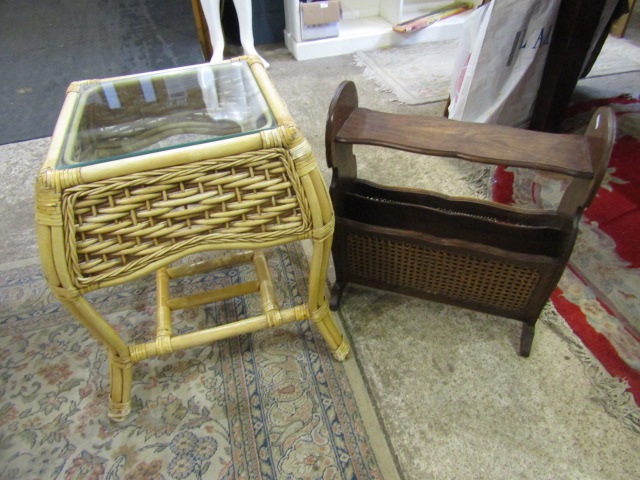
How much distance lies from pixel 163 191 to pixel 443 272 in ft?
1.84

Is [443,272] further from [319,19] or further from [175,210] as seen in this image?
[319,19]

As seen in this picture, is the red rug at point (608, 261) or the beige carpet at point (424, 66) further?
the beige carpet at point (424, 66)

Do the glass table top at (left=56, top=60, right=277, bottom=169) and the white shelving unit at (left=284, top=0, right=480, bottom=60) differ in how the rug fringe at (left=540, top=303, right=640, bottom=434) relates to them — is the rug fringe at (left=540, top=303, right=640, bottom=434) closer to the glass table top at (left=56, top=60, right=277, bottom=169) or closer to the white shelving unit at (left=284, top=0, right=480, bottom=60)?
the glass table top at (left=56, top=60, right=277, bottom=169)

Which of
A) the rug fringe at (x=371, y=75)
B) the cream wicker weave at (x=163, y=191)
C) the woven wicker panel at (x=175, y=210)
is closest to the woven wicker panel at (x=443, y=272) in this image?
the cream wicker weave at (x=163, y=191)

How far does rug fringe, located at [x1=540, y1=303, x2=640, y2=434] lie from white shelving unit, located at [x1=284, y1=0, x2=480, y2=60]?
1.75 m

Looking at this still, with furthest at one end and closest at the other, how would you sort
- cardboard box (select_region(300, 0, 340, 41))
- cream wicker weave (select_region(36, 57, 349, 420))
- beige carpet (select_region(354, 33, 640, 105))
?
cardboard box (select_region(300, 0, 340, 41)), beige carpet (select_region(354, 33, 640, 105)), cream wicker weave (select_region(36, 57, 349, 420))

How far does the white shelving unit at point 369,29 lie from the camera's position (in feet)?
7.19

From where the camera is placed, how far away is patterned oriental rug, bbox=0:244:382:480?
2.60 ft

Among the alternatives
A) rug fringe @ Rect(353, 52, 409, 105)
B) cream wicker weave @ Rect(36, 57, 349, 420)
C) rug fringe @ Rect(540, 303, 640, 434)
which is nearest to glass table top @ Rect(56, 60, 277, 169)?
cream wicker weave @ Rect(36, 57, 349, 420)

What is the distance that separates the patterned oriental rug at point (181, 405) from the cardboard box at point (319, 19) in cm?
155

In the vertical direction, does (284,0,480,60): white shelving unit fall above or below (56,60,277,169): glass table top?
below

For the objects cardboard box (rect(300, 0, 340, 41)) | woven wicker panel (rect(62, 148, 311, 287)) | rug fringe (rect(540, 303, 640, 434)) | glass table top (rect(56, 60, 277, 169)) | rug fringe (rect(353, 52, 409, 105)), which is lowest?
rug fringe (rect(540, 303, 640, 434))

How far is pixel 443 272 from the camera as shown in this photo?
899 mm

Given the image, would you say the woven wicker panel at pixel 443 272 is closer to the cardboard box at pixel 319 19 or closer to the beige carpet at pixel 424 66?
the beige carpet at pixel 424 66
